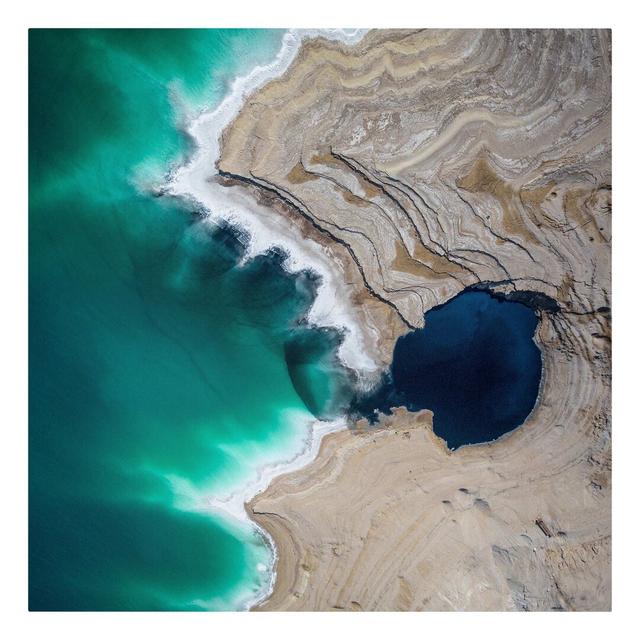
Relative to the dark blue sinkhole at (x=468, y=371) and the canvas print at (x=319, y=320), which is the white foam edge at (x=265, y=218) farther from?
the dark blue sinkhole at (x=468, y=371)

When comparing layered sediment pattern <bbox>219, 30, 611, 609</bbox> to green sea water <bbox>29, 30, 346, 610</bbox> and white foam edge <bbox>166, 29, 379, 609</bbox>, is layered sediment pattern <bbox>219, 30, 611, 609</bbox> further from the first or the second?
green sea water <bbox>29, 30, 346, 610</bbox>

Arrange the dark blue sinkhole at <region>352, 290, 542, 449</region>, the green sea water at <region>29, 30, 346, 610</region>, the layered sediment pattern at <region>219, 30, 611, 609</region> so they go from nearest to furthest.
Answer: the layered sediment pattern at <region>219, 30, 611, 609</region>, the green sea water at <region>29, 30, 346, 610</region>, the dark blue sinkhole at <region>352, 290, 542, 449</region>

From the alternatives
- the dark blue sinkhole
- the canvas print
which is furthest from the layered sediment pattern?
the dark blue sinkhole

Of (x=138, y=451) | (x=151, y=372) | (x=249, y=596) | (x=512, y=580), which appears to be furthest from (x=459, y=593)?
(x=151, y=372)

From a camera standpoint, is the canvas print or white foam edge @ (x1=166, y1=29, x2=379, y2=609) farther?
white foam edge @ (x1=166, y1=29, x2=379, y2=609)

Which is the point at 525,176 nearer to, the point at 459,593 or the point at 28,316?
the point at 459,593

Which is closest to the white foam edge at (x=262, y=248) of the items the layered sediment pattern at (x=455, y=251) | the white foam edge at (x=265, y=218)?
the white foam edge at (x=265, y=218)
